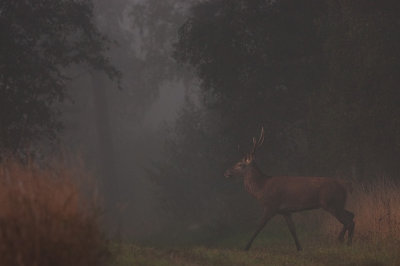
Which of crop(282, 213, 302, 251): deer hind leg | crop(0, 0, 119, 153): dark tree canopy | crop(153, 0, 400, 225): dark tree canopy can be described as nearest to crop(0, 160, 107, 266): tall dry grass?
crop(282, 213, 302, 251): deer hind leg

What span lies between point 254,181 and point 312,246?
2336 millimetres

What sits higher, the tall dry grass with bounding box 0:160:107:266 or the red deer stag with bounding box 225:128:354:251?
the tall dry grass with bounding box 0:160:107:266

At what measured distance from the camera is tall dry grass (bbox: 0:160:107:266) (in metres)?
5.32

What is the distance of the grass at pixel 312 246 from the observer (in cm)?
943

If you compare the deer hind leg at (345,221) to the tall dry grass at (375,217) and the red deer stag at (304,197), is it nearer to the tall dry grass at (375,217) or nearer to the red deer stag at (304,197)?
the red deer stag at (304,197)

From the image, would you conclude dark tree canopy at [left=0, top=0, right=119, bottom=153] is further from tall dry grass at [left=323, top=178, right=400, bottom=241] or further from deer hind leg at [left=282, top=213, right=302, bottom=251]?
tall dry grass at [left=323, top=178, right=400, bottom=241]

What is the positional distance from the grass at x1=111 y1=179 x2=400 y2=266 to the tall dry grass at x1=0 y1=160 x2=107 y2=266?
104cm

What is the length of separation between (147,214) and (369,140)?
14888 mm

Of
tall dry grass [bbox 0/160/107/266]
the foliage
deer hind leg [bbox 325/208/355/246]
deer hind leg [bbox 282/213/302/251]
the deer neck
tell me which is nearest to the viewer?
tall dry grass [bbox 0/160/107/266]

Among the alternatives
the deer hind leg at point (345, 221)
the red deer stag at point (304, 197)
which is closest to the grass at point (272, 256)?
the deer hind leg at point (345, 221)

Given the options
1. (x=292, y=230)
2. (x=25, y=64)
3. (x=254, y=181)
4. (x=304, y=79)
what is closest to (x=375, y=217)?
(x=292, y=230)

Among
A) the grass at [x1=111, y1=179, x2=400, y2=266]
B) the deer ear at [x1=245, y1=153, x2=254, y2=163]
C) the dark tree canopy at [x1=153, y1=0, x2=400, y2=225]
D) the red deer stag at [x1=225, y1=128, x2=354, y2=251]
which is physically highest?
the dark tree canopy at [x1=153, y1=0, x2=400, y2=225]

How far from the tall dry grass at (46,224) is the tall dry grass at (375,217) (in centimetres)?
722

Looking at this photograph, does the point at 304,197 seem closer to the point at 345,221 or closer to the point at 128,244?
the point at 345,221
